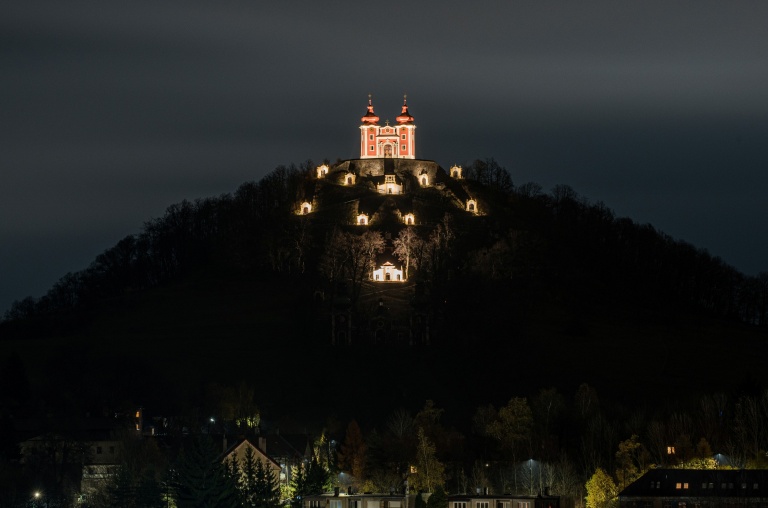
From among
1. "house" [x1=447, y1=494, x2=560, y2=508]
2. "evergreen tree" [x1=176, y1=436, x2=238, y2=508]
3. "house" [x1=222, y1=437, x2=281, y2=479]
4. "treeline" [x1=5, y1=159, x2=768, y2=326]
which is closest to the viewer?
"evergreen tree" [x1=176, y1=436, x2=238, y2=508]

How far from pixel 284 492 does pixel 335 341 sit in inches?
2414

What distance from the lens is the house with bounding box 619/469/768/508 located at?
8050cm

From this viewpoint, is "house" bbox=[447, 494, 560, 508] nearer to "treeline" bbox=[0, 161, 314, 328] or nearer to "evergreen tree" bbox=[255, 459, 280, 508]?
"evergreen tree" bbox=[255, 459, 280, 508]

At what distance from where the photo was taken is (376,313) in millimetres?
157625

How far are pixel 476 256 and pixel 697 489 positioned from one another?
90.1 meters

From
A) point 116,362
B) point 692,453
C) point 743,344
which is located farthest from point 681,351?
point 692,453

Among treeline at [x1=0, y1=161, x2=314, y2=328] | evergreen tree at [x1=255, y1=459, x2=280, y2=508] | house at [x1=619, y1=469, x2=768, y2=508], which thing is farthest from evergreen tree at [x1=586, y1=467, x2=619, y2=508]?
treeline at [x1=0, y1=161, x2=314, y2=328]

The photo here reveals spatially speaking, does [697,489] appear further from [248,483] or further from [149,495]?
[149,495]

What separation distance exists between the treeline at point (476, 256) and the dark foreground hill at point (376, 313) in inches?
10.9

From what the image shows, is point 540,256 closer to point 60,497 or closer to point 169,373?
point 169,373

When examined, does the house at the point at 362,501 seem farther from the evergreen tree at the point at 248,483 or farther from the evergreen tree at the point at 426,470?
the evergreen tree at the point at 248,483

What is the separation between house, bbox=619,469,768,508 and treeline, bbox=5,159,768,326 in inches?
3259

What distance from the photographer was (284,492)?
92438 millimetres

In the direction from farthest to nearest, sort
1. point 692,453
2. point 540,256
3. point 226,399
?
point 540,256, point 226,399, point 692,453
